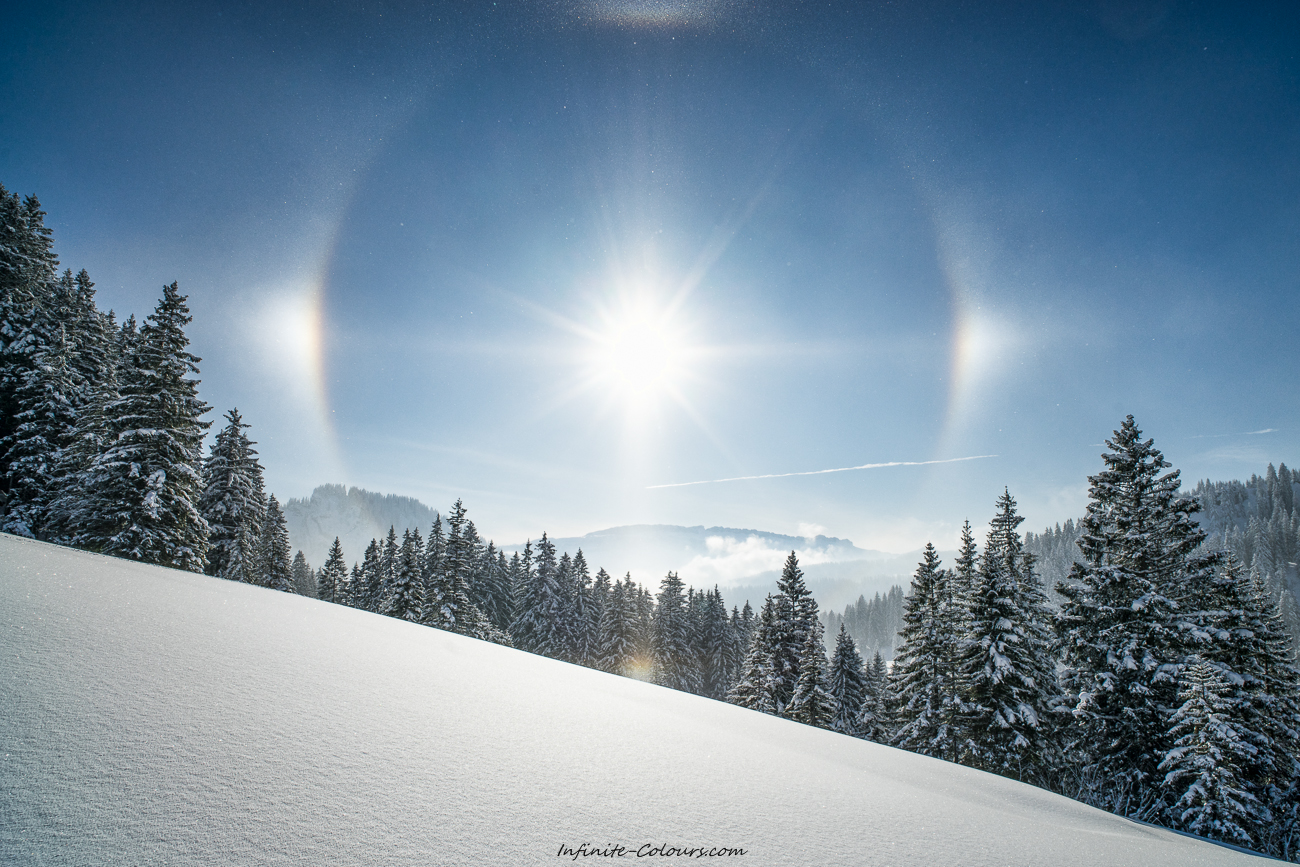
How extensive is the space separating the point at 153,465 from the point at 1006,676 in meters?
34.5

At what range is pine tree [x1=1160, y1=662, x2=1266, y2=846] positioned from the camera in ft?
43.0

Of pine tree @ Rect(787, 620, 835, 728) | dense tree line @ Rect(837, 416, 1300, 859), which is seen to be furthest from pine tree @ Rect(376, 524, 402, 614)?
dense tree line @ Rect(837, 416, 1300, 859)

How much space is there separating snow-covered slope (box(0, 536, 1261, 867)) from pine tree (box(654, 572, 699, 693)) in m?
46.9

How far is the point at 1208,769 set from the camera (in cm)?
1368

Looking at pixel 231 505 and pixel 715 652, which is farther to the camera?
pixel 715 652

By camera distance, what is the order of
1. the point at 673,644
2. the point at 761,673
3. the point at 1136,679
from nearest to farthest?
the point at 1136,679 → the point at 761,673 → the point at 673,644

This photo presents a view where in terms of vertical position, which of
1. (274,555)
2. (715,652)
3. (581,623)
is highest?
(274,555)

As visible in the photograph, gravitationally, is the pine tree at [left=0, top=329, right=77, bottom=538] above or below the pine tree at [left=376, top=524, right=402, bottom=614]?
above

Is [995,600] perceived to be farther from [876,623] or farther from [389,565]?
[876,623]

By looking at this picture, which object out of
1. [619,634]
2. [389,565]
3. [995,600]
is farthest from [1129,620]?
[389,565]

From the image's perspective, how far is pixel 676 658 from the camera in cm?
5106

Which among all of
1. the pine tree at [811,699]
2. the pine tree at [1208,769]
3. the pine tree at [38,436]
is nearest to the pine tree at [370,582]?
the pine tree at [38,436]

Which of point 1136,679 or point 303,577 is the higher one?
point 1136,679

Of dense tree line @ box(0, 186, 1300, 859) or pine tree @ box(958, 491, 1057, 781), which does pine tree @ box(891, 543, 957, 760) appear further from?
pine tree @ box(958, 491, 1057, 781)
